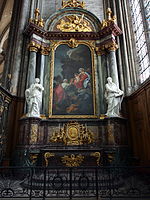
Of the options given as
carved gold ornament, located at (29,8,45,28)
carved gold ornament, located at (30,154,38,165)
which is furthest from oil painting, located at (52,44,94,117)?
carved gold ornament, located at (30,154,38,165)

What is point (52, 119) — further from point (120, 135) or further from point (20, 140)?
point (120, 135)

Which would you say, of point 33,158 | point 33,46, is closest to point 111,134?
point 33,158

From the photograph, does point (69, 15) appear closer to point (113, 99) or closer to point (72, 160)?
point (113, 99)

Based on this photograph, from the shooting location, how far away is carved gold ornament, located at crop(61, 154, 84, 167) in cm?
728

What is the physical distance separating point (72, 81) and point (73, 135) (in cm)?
277

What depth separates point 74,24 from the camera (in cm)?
1035

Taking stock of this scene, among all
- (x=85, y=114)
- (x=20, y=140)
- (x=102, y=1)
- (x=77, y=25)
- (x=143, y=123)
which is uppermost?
(x=102, y=1)

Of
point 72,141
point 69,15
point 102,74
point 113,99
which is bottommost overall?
point 72,141

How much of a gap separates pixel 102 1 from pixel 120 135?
857 centimetres

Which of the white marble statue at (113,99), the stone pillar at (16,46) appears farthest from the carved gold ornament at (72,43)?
the white marble statue at (113,99)

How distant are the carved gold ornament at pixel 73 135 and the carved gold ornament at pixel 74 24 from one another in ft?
17.9

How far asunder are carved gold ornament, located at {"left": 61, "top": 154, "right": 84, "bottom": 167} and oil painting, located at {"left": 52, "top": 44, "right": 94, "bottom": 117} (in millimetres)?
2052

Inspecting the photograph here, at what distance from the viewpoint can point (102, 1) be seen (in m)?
11.3

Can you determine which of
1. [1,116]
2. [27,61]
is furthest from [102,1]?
[1,116]
